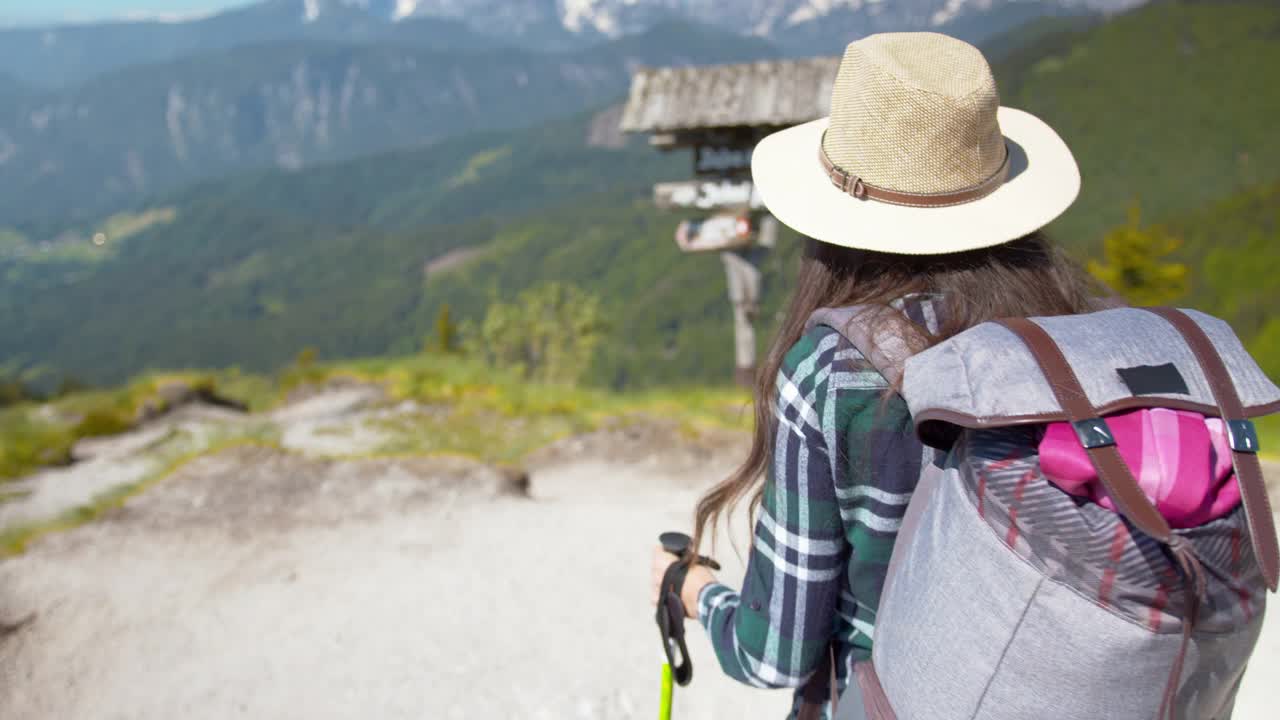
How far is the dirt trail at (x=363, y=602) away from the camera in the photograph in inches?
151

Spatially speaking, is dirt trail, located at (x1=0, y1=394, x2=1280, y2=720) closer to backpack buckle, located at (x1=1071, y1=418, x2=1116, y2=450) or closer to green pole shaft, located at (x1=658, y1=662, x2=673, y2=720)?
green pole shaft, located at (x1=658, y1=662, x2=673, y2=720)

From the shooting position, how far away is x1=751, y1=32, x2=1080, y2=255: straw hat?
1516 millimetres

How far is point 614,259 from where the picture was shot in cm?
14950

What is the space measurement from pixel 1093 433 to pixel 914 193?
63 centimetres

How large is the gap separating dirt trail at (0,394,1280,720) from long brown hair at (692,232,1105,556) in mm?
2579

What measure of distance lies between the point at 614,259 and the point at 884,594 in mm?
149230

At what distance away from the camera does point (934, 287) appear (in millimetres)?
1570

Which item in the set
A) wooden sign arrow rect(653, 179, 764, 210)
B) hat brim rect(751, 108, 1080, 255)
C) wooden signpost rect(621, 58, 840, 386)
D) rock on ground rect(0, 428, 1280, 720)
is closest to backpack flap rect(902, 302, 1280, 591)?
hat brim rect(751, 108, 1080, 255)

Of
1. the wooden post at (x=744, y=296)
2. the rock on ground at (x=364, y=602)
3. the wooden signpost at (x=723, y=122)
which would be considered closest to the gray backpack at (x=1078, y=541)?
the rock on ground at (x=364, y=602)

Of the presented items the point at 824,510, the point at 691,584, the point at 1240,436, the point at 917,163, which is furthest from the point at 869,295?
the point at 691,584

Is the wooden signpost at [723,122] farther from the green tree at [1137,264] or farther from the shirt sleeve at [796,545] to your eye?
the green tree at [1137,264]

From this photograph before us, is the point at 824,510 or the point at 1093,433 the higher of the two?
the point at 1093,433

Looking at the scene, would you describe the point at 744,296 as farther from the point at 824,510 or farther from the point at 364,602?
the point at 824,510

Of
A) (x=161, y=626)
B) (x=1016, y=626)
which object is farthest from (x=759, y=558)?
(x=161, y=626)
